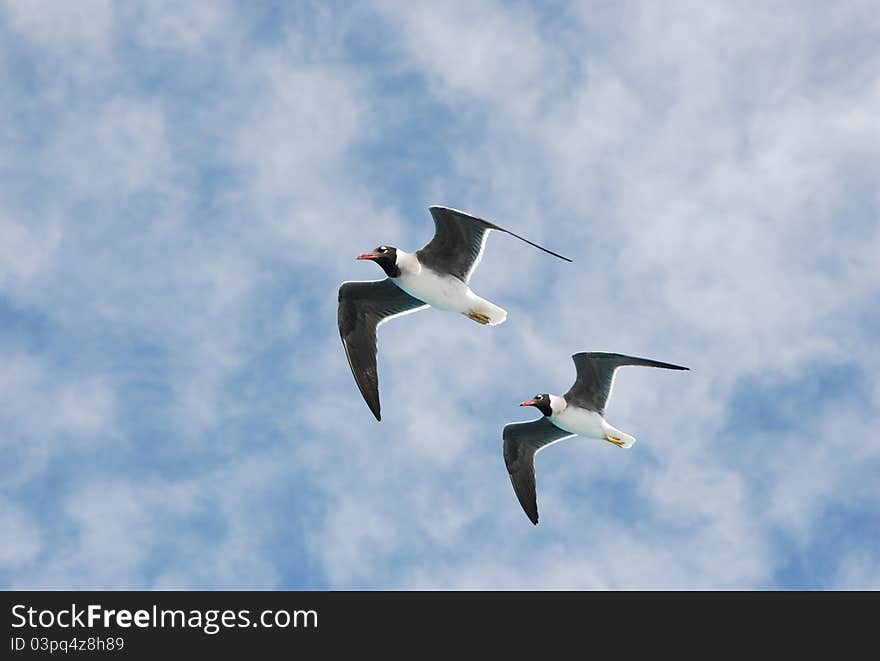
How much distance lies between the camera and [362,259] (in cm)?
2231

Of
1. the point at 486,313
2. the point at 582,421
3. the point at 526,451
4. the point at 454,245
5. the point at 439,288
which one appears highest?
the point at 454,245

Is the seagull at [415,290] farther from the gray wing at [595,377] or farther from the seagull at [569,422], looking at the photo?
the seagull at [569,422]

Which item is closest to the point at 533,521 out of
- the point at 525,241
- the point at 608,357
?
the point at 608,357

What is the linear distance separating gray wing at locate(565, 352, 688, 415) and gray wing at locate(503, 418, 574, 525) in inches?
61.0

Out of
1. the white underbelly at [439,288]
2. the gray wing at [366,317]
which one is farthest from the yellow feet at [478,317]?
the gray wing at [366,317]

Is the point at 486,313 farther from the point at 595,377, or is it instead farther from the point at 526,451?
the point at 526,451

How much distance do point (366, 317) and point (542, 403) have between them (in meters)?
4.35

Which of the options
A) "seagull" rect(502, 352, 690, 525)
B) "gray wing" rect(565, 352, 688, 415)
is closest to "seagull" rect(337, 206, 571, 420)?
"gray wing" rect(565, 352, 688, 415)

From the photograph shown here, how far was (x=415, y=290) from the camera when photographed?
73.5 feet

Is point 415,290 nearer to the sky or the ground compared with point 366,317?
nearer to the ground

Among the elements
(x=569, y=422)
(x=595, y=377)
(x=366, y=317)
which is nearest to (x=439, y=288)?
(x=366, y=317)

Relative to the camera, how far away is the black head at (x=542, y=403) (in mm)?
24531

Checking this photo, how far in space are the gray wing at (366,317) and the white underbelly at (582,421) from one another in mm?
4026

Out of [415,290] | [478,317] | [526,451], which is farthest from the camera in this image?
[526,451]
